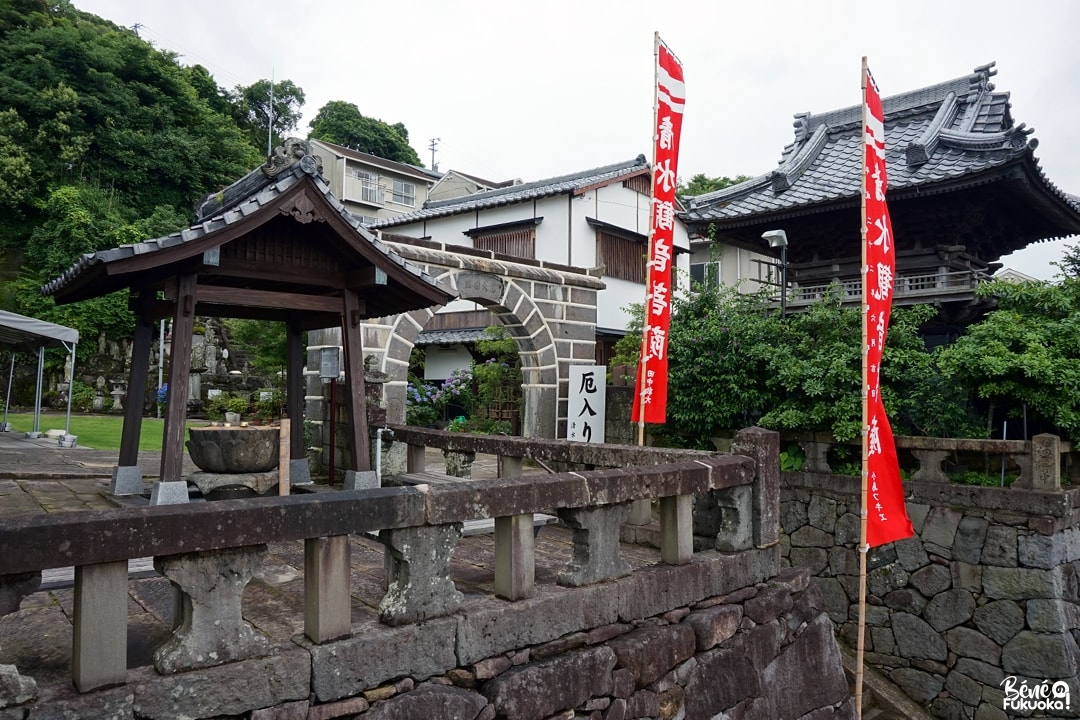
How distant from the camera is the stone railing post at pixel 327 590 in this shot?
10.8 feet

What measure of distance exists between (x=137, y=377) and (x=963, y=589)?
35.3 feet

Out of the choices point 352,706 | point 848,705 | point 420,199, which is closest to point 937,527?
point 848,705

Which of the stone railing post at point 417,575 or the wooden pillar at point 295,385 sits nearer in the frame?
the stone railing post at point 417,575

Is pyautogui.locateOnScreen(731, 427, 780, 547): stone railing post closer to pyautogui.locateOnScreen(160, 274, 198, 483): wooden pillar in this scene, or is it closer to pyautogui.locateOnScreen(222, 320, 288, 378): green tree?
pyautogui.locateOnScreen(160, 274, 198, 483): wooden pillar

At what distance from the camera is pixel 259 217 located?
5.99 m

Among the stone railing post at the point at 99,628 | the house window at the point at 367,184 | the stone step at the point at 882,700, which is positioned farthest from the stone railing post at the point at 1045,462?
the house window at the point at 367,184

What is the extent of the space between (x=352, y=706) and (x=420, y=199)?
120 feet

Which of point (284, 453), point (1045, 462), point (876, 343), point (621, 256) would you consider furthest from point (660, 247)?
point (621, 256)

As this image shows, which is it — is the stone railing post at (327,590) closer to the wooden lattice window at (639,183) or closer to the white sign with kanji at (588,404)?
the white sign with kanji at (588,404)

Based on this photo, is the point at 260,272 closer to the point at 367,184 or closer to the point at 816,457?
the point at 816,457

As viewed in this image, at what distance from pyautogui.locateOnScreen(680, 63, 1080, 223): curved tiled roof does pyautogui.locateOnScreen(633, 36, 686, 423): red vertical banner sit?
642 cm

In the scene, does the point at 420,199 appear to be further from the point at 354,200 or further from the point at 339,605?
the point at 339,605

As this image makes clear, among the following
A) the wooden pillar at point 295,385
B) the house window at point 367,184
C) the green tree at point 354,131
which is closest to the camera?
the wooden pillar at point 295,385

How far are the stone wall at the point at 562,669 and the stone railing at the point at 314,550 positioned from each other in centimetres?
8
